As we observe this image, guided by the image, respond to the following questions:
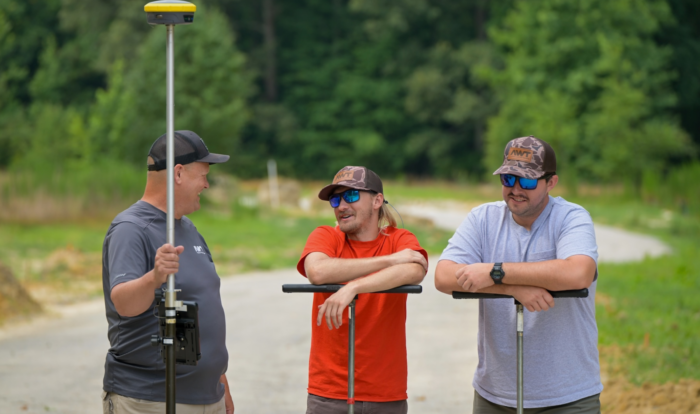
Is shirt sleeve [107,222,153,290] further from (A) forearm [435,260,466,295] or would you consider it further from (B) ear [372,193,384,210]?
(A) forearm [435,260,466,295]

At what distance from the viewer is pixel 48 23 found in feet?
213

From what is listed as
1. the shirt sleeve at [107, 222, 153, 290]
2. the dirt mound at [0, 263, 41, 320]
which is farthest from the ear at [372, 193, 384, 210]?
the dirt mound at [0, 263, 41, 320]

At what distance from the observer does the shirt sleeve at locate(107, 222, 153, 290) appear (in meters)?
3.34

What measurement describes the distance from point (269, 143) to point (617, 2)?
2812 centimetres

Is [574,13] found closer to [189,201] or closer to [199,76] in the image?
[199,76]

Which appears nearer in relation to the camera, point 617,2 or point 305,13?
point 617,2

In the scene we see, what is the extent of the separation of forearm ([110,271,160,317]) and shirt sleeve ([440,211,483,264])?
4.31ft

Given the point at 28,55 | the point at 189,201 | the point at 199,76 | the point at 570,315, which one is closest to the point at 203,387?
the point at 189,201

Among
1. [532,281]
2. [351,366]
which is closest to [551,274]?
[532,281]

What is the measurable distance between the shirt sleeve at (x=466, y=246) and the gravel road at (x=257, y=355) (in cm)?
375

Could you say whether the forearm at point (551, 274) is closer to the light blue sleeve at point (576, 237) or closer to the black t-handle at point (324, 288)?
the light blue sleeve at point (576, 237)

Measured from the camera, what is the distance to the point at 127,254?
3.38m

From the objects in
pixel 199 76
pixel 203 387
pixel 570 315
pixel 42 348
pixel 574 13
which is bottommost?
pixel 42 348

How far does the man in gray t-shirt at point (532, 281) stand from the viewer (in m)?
3.45
